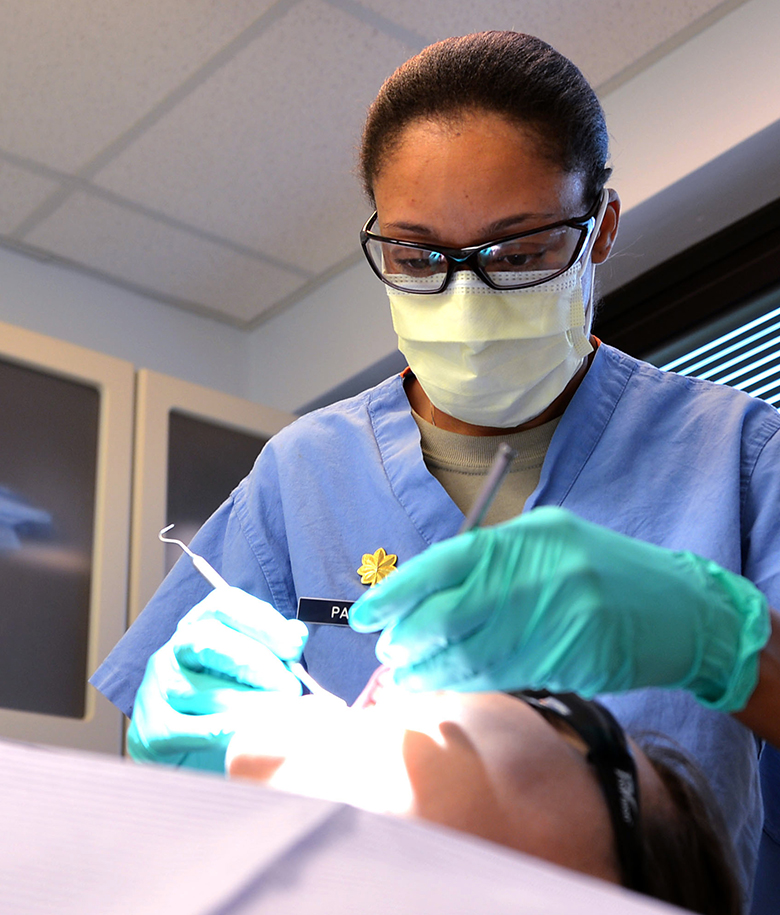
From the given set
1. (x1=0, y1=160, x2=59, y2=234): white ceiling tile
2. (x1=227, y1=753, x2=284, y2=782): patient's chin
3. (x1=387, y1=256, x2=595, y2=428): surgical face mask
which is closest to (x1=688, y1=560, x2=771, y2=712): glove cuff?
(x1=227, y1=753, x2=284, y2=782): patient's chin

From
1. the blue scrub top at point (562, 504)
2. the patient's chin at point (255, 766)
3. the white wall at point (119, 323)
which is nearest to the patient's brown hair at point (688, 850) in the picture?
the blue scrub top at point (562, 504)

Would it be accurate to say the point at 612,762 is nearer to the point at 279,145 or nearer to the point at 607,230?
the point at 607,230

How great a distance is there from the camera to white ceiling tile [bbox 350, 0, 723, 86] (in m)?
2.24

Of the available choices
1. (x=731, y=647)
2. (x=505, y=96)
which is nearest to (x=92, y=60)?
(x=505, y=96)

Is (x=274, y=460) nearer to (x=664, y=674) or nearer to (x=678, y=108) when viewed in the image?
(x=664, y=674)

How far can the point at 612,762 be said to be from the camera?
83 cm

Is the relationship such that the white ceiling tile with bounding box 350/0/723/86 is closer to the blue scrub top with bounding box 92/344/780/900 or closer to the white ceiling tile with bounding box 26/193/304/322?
the white ceiling tile with bounding box 26/193/304/322

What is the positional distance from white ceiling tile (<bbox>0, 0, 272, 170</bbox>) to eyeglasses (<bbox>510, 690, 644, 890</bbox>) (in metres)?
1.77

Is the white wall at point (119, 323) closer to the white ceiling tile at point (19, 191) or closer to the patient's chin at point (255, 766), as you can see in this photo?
the white ceiling tile at point (19, 191)

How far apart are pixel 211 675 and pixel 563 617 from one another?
1.51 ft

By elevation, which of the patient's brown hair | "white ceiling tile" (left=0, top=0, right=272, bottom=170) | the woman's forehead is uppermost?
"white ceiling tile" (left=0, top=0, right=272, bottom=170)

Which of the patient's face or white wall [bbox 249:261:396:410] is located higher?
white wall [bbox 249:261:396:410]

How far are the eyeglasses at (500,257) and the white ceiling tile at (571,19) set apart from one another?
116 cm

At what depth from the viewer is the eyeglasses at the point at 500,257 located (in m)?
1.19
